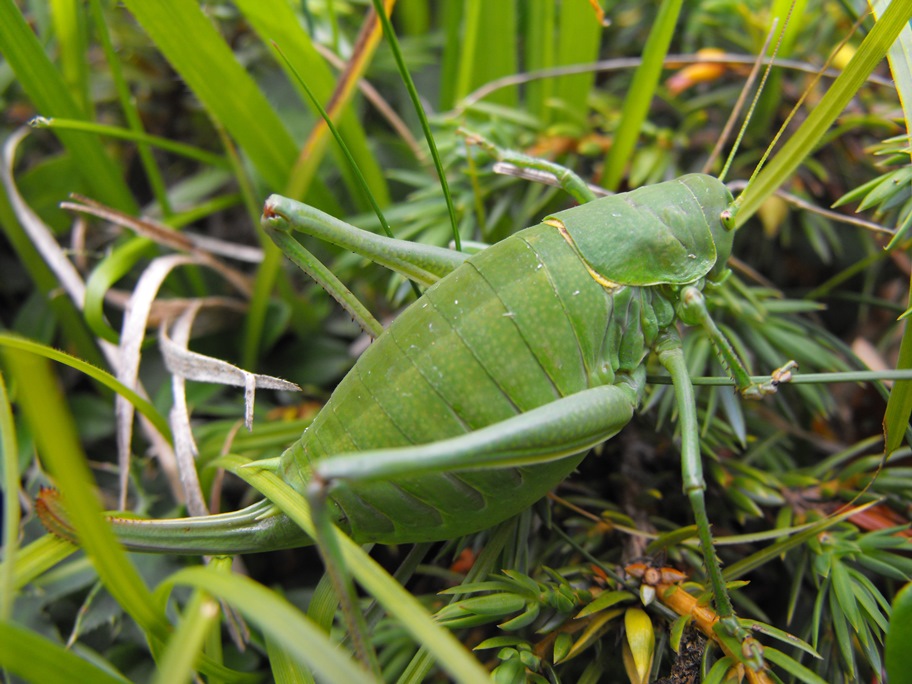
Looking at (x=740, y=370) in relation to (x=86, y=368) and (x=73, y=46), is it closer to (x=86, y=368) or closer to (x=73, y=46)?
(x=86, y=368)

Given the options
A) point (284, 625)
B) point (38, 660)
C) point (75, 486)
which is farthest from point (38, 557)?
point (284, 625)

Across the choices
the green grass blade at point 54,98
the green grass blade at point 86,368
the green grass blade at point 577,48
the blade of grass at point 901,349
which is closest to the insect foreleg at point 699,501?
the blade of grass at point 901,349

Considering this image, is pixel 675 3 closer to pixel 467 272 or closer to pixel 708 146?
pixel 708 146

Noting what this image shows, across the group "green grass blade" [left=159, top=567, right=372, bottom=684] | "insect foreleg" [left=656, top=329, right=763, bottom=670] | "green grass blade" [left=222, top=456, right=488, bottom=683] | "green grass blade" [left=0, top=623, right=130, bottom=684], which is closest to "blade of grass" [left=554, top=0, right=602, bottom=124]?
"insect foreleg" [left=656, top=329, right=763, bottom=670]

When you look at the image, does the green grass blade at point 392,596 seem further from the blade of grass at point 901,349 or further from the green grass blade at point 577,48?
the green grass blade at point 577,48

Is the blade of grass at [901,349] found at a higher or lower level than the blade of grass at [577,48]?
lower

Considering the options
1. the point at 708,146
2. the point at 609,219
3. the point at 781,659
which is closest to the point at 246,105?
the point at 609,219

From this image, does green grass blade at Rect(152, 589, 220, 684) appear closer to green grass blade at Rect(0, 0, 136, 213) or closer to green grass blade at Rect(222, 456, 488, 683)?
green grass blade at Rect(222, 456, 488, 683)
